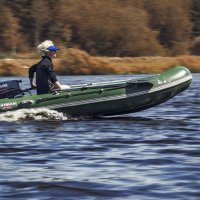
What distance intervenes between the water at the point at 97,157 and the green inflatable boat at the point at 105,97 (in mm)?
170

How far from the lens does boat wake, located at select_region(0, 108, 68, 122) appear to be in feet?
43.5

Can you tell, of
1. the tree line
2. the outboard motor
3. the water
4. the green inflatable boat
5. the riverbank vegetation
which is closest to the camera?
the water

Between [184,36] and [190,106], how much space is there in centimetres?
5171

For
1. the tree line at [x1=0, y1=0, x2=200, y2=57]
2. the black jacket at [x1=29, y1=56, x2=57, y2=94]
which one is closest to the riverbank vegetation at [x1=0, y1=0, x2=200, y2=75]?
the tree line at [x1=0, y1=0, x2=200, y2=57]

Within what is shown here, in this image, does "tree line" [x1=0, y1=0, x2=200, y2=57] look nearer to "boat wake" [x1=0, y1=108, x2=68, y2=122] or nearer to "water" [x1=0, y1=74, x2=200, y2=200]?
"boat wake" [x1=0, y1=108, x2=68, y2=122]

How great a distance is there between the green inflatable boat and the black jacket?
0.20 m

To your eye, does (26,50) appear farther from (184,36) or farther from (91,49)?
(184,36)

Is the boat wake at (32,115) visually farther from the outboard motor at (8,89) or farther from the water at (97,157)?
the outboard motor at (8,89)

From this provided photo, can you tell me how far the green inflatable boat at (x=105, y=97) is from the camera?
43.1 feet

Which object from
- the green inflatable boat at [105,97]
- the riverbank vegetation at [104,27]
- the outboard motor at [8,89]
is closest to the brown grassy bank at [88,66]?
the riverbank vegetation at [104,27]

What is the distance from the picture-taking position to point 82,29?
65562mm

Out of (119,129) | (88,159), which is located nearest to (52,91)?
(119,129)

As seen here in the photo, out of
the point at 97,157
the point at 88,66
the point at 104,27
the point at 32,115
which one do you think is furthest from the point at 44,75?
the point at 104,27

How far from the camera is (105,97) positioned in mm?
13133
